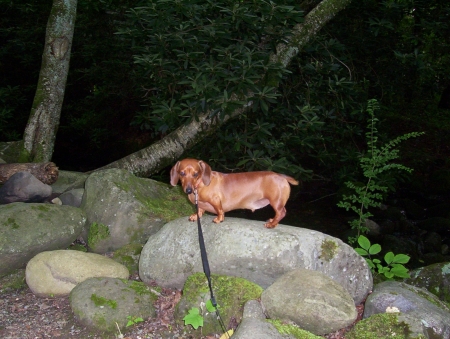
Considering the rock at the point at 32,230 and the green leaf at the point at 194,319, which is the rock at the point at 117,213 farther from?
the green leaf at the point at 194,319

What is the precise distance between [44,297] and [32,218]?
88 cm

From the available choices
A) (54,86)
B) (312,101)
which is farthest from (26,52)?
(312,101)

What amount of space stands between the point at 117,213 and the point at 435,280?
3684 millimetres

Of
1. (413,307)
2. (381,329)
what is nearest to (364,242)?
(413,307)

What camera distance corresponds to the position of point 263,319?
147 inches

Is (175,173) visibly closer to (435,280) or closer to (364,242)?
(364,242)

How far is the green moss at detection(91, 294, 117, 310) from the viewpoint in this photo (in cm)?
405

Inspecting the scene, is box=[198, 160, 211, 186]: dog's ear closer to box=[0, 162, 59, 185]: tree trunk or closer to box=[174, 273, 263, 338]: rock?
box=[174, 273, 263, 338]: rock

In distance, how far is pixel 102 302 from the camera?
4.07 m

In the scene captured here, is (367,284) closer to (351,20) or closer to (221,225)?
(221,225)

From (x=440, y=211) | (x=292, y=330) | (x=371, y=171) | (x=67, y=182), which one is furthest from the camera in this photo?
(x=440, y=211)

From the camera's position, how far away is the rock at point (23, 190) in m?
5.73

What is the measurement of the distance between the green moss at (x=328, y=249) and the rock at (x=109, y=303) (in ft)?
5.45

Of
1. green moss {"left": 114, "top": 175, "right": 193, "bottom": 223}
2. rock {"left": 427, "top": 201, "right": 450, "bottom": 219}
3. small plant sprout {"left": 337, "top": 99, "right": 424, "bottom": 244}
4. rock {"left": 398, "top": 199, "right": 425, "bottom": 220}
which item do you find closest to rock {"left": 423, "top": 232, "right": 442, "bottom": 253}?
rock {"left": 398, "top": 199, "right": 425, "bottom": 220}
